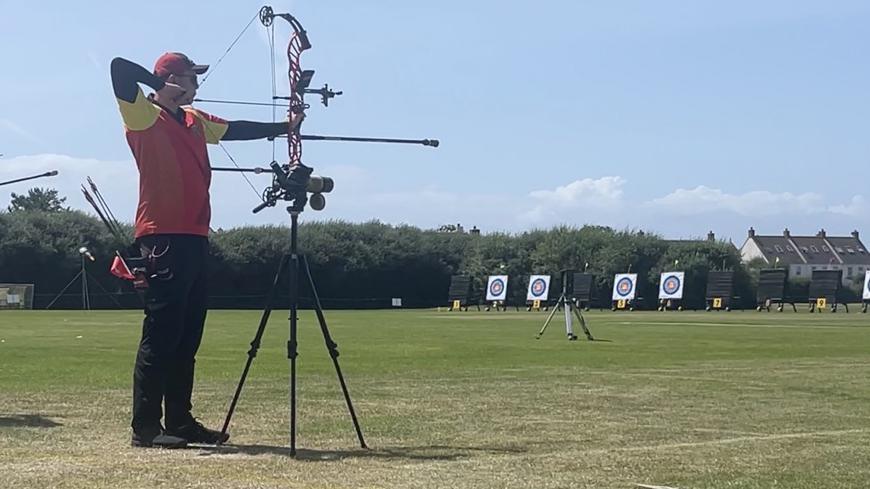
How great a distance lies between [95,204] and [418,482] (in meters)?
4.83

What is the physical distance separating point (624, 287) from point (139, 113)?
242 ft

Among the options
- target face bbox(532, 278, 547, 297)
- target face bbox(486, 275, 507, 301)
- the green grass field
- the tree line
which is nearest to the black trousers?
the green grass field

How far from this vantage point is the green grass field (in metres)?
6.77

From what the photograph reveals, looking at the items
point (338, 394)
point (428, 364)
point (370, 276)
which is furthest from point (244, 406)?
point (370, 276)

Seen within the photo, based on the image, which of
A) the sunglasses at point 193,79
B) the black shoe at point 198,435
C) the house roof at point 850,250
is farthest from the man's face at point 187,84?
the house roof at point 850,250

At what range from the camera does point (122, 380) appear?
13945mm

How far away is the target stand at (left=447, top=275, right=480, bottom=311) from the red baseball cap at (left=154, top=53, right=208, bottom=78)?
71808mm

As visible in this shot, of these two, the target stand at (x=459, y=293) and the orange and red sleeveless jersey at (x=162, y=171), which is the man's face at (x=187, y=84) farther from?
the target stand at (x=459, y=293)

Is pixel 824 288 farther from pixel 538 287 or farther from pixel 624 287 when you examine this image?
pixel 538 287

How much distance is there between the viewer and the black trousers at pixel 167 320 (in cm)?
802

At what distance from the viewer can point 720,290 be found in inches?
3100

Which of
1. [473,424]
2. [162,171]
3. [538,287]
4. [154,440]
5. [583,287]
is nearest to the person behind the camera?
[154,440]

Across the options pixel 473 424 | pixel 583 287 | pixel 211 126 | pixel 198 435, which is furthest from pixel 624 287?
pixel 198 435

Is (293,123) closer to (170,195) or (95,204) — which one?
(170,195)
